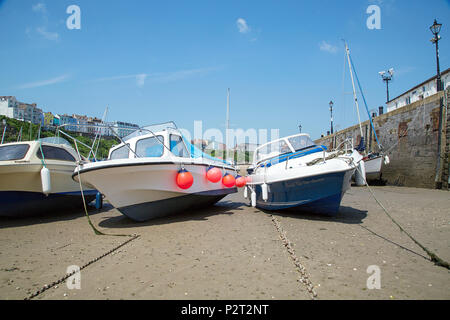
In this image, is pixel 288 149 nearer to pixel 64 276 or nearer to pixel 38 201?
pixel 64 276

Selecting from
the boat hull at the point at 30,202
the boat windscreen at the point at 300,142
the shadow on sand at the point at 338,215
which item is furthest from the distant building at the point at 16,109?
the shadow on sand at the point at 338,215

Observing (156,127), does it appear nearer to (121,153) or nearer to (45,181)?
(121,153)

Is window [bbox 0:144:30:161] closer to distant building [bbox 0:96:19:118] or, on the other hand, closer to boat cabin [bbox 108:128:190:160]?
boat cabin [bbox 108:128:190:160]

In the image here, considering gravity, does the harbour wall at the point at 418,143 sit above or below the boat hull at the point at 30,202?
above

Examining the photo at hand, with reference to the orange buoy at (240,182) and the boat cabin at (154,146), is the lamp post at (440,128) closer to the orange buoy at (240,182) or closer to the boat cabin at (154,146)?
the orange buoy at (240,182)

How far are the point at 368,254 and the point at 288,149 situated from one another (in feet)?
14.5

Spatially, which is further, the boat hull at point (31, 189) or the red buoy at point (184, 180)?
the boat hull at point (31, 189)

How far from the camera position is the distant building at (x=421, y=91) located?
2917 centimetres

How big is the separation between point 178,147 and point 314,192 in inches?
133

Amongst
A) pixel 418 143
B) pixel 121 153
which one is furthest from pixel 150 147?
pixel 418 143

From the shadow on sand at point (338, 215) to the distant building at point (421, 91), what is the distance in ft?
98.9

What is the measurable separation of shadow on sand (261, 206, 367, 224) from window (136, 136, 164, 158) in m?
3.51

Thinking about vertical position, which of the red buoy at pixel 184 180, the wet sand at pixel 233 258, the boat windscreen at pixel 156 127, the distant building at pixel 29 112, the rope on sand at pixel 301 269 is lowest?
the wet sand at pixel 233 258
